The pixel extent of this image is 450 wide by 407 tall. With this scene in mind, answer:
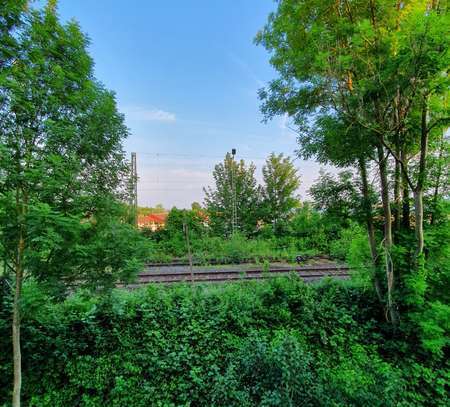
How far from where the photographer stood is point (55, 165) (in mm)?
2176

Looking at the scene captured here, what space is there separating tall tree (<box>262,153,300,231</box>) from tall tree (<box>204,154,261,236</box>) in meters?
0.84

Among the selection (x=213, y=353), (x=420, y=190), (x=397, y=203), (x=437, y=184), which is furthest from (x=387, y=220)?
(x=213, y=353)

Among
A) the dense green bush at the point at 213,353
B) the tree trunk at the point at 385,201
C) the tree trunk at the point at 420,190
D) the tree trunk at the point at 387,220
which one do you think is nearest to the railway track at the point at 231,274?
the dense green bush at the point at 213,353

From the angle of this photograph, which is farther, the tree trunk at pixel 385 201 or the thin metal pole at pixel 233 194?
the thin metal pole at pixel 233 194

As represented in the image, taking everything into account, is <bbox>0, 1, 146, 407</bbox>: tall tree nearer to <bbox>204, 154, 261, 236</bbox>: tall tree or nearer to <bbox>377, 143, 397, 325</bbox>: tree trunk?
<bbox>377, 143, 397, 325</bbox>: tree trunk

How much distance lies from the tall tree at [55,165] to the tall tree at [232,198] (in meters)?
12.6

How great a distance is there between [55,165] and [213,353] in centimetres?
353

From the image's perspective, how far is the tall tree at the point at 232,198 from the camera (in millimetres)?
15531

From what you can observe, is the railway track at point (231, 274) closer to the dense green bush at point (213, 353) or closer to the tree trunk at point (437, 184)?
the dense green bush at point (213, 353)

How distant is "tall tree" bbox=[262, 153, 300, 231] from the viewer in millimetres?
15652

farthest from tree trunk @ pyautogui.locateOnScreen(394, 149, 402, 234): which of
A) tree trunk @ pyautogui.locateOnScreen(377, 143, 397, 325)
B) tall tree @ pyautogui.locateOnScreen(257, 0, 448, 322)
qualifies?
tree trunk @ pyautogui.locateOnScreen(377, 143, 397, 325)

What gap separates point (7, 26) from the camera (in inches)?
83.9

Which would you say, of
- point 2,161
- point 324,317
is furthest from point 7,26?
point 324,317

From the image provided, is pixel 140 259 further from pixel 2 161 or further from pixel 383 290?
pixel 383 290
